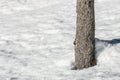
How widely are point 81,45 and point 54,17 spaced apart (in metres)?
4.92

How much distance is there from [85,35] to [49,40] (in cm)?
266

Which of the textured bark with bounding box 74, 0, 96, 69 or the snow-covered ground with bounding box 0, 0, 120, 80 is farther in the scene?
the snow-covered ground with bounding box 0, 0, 120, 80

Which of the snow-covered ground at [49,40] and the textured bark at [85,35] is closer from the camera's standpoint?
the textured bark at [85,35]

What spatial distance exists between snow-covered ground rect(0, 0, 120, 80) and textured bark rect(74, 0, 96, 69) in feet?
0.65

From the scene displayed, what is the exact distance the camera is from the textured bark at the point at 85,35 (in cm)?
685

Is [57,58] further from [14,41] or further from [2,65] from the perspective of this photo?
[14,41]

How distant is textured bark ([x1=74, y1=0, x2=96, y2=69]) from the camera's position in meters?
6.85

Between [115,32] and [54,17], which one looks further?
[54,17]

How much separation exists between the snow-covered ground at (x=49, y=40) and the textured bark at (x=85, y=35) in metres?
0.20

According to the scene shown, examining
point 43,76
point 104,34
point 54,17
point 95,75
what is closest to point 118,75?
point 95,75

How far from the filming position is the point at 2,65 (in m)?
7.68

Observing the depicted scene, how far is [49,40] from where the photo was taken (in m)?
9.51

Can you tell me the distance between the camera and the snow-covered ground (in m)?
6.98

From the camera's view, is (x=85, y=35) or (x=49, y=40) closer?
(x=85, y=35)
